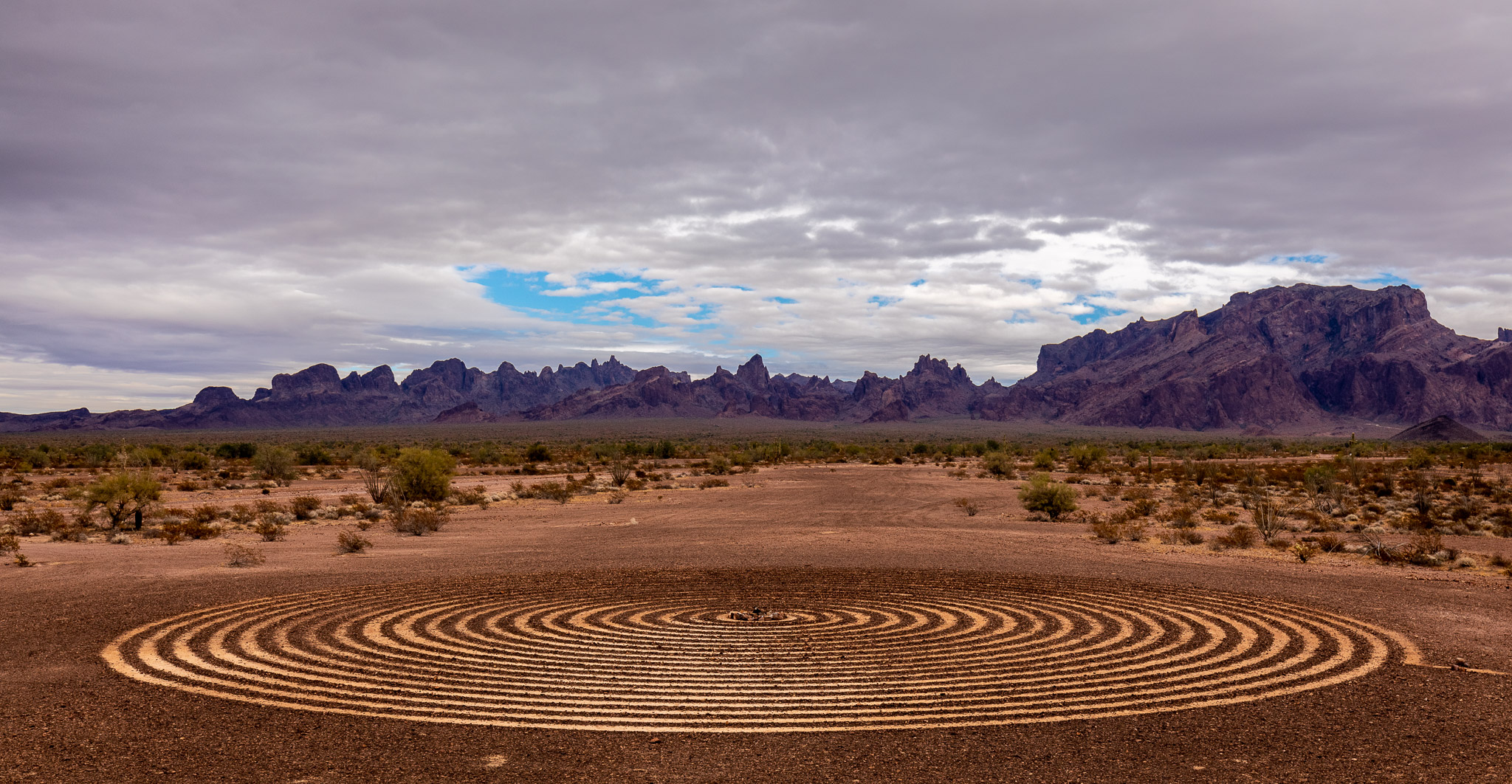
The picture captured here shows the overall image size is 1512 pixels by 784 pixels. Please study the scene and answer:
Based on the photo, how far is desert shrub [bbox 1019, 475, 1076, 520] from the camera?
34969 mm

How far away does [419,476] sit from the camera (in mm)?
40156

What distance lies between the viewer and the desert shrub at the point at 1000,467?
60.2m

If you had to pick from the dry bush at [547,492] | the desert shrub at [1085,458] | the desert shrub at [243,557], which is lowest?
the dry bush at [547,492]

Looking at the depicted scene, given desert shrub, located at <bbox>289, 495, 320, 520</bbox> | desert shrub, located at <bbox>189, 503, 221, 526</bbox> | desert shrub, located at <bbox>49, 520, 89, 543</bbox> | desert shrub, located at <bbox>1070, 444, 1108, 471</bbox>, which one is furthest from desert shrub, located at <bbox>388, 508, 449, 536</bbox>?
desert shrub, located at <bbox>1070, 444, 1108, 471</bbox>

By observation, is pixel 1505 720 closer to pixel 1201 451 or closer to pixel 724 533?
pixel 724 533

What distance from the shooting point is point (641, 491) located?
49.2 meters

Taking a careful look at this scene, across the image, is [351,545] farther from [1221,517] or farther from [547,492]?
[1221,517]

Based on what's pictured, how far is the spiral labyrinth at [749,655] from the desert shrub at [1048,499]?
1780 cm

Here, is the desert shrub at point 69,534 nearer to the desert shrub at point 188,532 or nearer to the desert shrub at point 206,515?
the desert shrub at point 188,532

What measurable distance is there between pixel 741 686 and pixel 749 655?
5.25 ft

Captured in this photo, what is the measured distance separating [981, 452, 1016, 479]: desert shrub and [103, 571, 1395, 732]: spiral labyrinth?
4359 cm

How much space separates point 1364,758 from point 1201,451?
93.6 m

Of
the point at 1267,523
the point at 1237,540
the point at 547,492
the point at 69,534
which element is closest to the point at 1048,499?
the point at 1267,523

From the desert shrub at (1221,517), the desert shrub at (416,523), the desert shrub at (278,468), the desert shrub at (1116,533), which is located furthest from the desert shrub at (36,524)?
the desert shrub at (1221,517)
